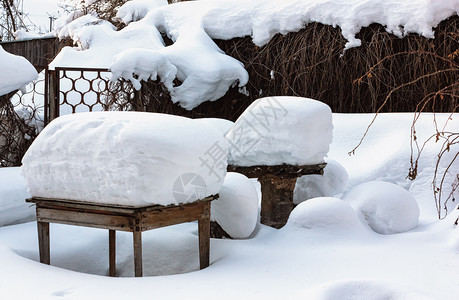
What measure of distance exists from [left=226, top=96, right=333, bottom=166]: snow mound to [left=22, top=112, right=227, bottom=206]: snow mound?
2.77 feet

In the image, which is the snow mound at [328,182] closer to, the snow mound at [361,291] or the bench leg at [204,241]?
the bench leg at [204,241]

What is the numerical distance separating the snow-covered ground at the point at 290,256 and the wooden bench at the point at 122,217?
6.1 inches

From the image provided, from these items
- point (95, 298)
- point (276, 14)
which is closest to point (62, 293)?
point (95, 298)

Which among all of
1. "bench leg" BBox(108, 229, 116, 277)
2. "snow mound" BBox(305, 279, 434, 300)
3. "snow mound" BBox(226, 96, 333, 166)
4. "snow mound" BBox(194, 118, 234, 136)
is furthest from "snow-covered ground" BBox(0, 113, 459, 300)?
"snow mound" BBox(194, 118, 234, 136)

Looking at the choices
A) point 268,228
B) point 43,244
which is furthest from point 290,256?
point 43,244

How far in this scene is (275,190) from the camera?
14.4 feet

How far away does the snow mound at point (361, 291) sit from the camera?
Result: 2619 millimetres

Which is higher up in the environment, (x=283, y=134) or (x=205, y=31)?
(x=205, y=31)

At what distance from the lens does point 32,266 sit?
3.14 meters

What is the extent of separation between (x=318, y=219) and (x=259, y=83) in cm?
310

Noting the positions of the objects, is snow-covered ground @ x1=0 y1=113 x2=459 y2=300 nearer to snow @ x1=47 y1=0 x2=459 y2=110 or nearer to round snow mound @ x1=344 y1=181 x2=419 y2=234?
round snow mound @ x1=344 y1=181 x2=419 y2=234

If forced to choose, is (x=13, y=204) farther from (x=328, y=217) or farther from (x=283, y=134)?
(x=328, y=217)

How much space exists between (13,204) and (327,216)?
2537 mm

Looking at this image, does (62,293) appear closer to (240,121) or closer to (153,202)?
(153,202)
